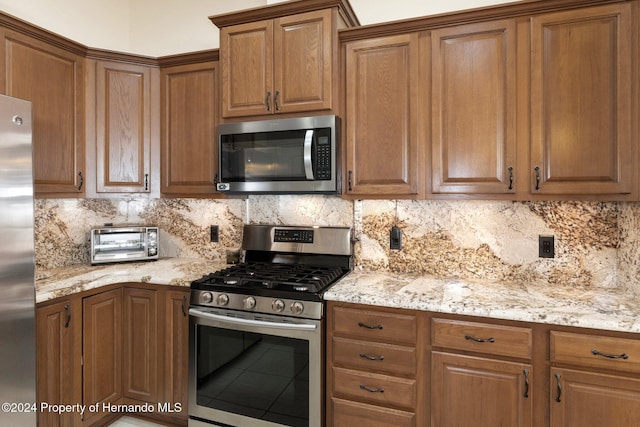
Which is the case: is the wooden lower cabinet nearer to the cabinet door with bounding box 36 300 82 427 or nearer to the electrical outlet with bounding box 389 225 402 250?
the cabinet door with bounding box 36 300 82 427

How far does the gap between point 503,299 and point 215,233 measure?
208 cm

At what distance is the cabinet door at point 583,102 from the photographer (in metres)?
1.72

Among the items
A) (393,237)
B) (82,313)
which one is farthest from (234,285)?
(393,237)

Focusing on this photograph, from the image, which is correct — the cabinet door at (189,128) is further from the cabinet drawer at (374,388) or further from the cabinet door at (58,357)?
the cabinet drawer at (374,388)

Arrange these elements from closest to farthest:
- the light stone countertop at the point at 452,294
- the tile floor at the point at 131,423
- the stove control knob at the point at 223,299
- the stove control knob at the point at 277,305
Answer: the light stone countertop at the point at 452,294, the stove control knob at the point at 277,305, the stove control knob at the point at 223,299, the tile floor at the point at 131,423

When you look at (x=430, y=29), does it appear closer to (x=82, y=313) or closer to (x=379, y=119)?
(x=379, y=119)

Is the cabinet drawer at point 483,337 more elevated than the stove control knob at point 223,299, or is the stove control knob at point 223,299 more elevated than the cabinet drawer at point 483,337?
the stove control knob at point 223,299

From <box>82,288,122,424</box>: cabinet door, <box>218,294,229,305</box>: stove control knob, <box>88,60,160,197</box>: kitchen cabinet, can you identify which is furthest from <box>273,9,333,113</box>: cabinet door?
<box>82,288,122,424</box>: cabinet door

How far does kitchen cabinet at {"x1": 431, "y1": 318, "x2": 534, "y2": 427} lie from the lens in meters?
1.62

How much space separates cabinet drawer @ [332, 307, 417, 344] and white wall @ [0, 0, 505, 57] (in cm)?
193

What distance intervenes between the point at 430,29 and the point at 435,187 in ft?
2.88

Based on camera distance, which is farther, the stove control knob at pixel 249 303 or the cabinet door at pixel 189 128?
the cabinet door at pixel 189 128

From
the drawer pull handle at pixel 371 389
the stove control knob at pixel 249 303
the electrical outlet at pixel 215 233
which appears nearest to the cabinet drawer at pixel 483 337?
the drawer pull handle at pixel 371 389

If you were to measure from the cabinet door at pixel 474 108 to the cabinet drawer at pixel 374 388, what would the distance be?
1.03m
